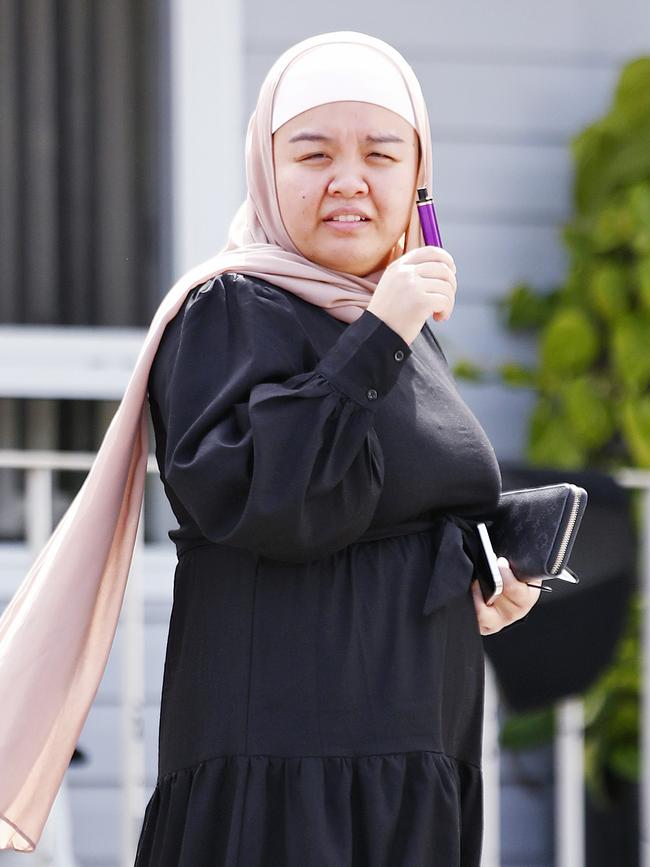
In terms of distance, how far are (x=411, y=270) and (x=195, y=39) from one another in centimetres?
238

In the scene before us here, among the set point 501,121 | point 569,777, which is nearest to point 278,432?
point 569,777

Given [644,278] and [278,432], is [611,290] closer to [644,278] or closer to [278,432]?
Answer: [644,278]

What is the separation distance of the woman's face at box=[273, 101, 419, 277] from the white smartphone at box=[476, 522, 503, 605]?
1.28 feet

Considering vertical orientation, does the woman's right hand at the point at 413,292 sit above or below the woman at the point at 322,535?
above

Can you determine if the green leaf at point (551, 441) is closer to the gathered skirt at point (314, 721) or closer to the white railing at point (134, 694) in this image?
the white railing at point (134, 694)

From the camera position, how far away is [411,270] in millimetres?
1722

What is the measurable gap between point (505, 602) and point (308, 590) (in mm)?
328

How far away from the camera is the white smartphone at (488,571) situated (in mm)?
1891

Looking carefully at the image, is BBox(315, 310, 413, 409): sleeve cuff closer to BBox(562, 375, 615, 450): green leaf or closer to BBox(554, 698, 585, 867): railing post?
BBox(554, 698, 585, 867): railing post

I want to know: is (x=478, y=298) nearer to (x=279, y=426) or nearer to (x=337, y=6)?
(x=337, y=6)

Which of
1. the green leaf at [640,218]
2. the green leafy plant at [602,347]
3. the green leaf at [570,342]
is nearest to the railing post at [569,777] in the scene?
the green leafy plant at [602,347]

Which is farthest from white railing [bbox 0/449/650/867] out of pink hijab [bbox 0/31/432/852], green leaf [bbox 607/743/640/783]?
pink hijab [bbox 0/31/432/852]

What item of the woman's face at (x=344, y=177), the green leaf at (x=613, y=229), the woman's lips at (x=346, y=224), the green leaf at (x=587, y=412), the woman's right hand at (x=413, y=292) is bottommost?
the green leaf at (x=587, y=412)

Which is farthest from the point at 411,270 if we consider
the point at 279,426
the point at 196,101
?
the point at 196,101
